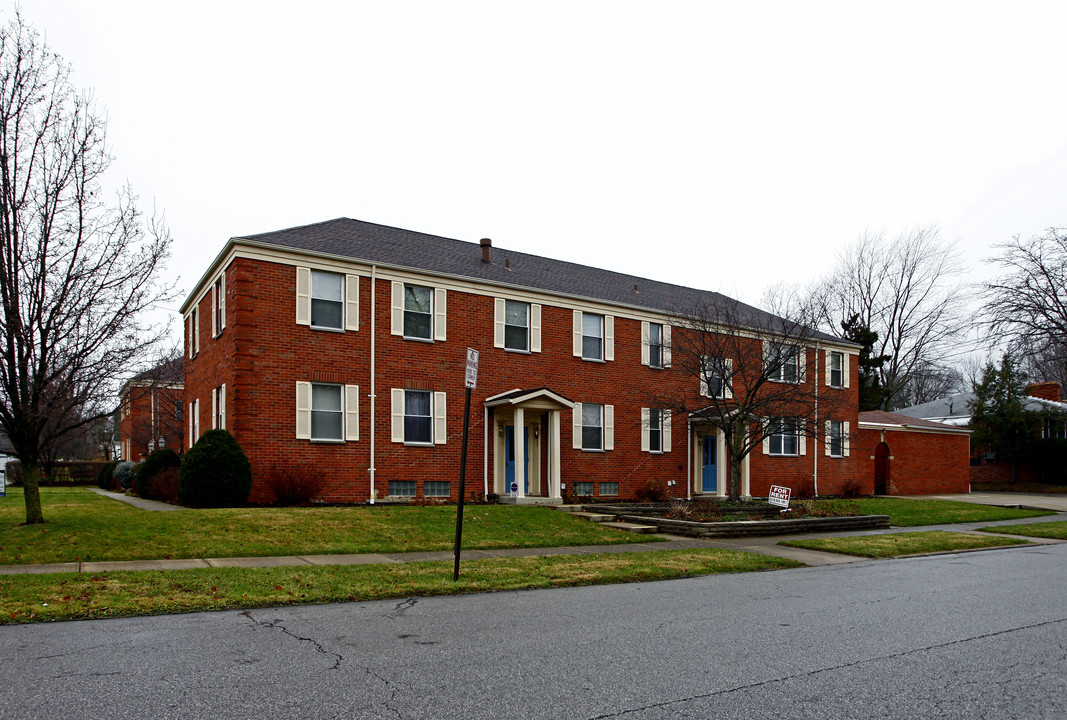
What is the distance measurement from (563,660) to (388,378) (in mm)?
16397

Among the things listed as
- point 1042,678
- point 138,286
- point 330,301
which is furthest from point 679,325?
point 1042,678

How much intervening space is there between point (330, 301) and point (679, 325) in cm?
1208

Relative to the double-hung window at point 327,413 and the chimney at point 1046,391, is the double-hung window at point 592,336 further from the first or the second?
the chimney at point 1046,391

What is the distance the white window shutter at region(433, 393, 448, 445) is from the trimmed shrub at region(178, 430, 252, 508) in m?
5.39

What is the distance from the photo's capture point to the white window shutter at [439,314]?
22953 millimetres

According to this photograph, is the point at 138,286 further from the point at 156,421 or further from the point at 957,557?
the point at 156,421

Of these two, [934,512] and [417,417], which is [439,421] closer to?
[417,417]

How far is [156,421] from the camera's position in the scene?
39781mm

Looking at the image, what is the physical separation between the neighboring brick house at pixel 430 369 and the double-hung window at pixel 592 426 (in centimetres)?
5

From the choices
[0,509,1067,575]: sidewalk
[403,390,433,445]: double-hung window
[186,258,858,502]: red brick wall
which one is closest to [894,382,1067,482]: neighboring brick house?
[186,258,858,502]: red brick wall

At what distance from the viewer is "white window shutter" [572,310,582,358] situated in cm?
2586

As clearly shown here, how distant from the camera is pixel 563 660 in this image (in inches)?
249

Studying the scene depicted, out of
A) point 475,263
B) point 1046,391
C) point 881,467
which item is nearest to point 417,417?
point 475,263

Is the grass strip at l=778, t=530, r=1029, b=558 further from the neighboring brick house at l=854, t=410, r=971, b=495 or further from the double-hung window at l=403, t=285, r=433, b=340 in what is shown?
the neighboring brick house at l=854, t=410, r=971, b=495
